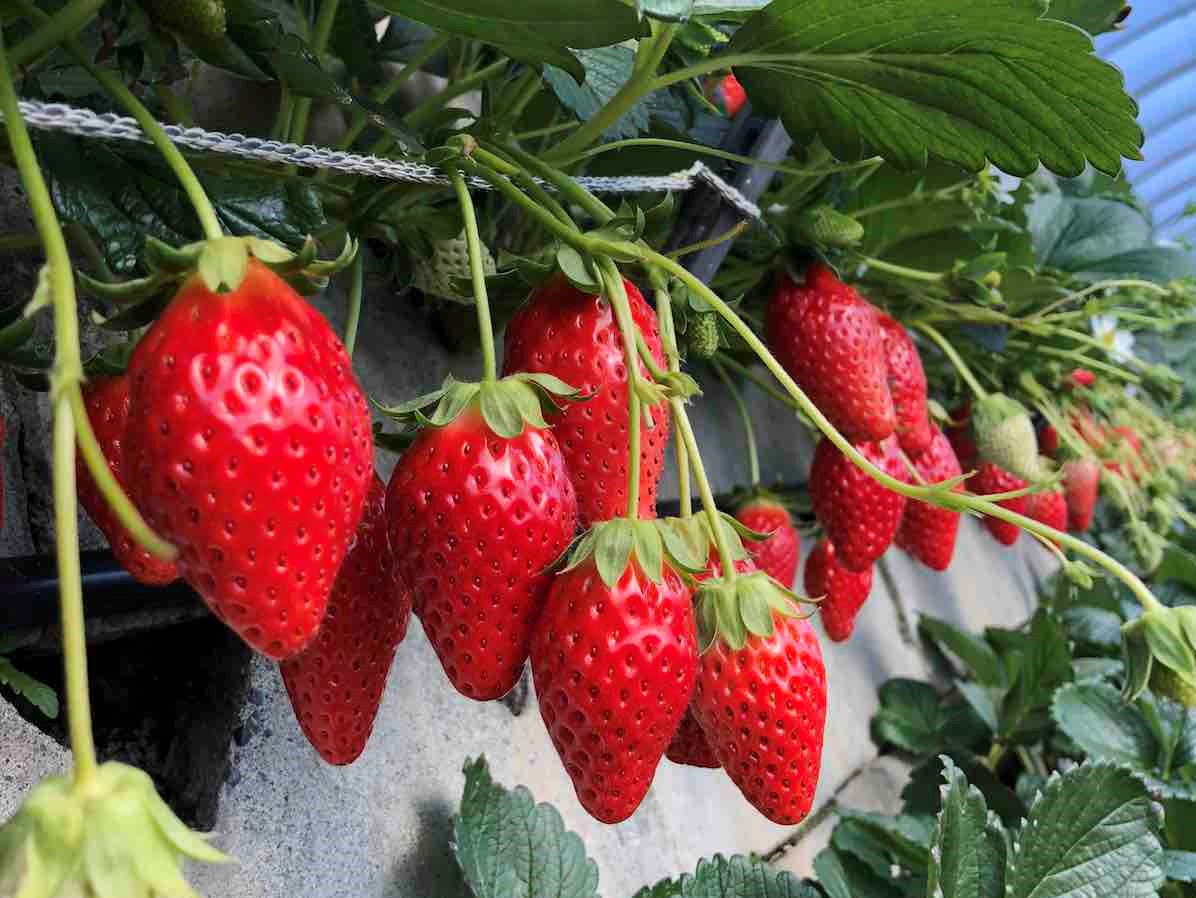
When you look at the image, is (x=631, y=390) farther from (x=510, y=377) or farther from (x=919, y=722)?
(x=919, y=722)

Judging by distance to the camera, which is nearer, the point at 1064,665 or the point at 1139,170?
the point at 1064,665

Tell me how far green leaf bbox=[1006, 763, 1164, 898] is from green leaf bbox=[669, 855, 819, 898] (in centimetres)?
16

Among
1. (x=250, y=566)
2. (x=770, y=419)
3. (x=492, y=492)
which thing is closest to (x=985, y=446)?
(x=770, y=419)

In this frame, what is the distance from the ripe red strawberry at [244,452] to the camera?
344 millimetres

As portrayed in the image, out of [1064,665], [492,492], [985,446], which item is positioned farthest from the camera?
[1064,665]

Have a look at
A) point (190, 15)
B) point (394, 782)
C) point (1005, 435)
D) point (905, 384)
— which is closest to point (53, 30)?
point (190, 15)

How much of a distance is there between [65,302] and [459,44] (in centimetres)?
60

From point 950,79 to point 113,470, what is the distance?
0.45 meters

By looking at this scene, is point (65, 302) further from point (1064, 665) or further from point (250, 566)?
point (1064, 665)

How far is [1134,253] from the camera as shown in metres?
1.64

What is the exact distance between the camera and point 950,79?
0.55 m

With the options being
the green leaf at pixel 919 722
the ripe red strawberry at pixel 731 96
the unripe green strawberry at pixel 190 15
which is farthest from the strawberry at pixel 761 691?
the green leaf at pixel 919 722

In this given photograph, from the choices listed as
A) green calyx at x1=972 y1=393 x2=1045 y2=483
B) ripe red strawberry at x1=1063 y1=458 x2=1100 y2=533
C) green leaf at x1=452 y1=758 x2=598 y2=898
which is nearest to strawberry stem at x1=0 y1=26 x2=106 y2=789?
green leaf at x1=452 y1=758 x2=598 y2=898

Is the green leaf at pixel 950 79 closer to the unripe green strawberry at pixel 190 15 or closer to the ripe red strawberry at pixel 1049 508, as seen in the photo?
the unripe green strawberry at pixel 190 15
